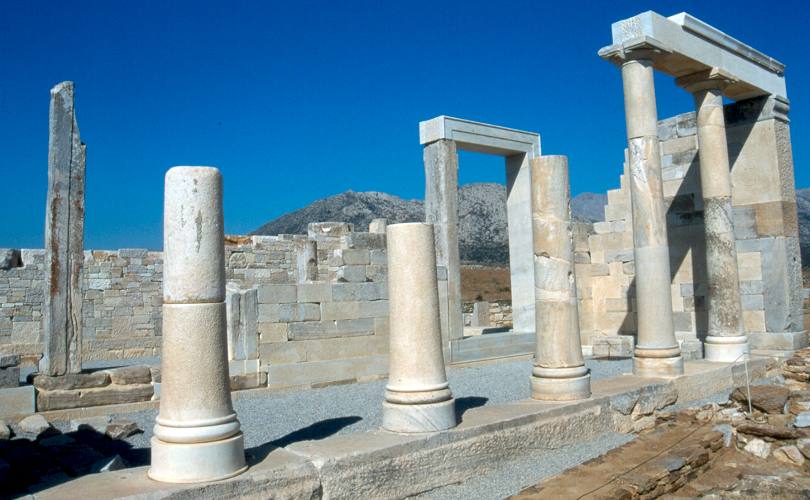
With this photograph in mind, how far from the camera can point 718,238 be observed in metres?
10.7

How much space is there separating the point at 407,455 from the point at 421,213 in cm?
6770

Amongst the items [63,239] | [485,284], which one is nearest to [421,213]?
[485,284]

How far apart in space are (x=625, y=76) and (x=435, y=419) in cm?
629

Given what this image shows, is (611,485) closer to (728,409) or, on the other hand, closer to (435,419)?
(435,419)

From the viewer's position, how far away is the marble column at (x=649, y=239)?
29.7 ft

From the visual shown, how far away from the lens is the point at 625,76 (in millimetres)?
9719

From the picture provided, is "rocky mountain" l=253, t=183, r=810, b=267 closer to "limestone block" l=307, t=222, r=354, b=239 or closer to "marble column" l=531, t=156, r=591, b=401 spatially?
"limestone block" l=307, t=222, r=354, b=239

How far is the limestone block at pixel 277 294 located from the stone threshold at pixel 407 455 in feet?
15.6

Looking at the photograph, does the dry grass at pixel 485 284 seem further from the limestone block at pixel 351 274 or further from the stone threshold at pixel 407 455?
the stone threshold at pixel 407 455

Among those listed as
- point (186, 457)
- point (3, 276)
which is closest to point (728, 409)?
point (186, 457)

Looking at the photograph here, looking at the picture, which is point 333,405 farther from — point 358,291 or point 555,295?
point 555,295

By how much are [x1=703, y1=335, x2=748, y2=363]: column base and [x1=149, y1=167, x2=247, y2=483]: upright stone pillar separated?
8282 mm

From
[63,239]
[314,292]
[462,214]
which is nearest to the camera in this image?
[63,239]

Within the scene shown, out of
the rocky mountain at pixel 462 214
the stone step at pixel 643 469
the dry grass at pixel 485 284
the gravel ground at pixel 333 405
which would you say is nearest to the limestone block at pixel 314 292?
the gravel ground at pixel 333 405
